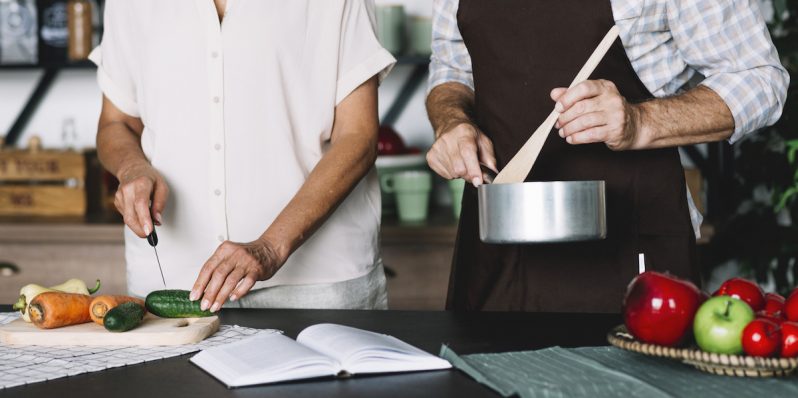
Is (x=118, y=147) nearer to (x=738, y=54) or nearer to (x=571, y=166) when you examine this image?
(x=571, y=166)

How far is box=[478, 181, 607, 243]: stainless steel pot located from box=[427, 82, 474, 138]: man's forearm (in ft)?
1.36

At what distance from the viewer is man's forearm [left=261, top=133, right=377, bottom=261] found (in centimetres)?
173

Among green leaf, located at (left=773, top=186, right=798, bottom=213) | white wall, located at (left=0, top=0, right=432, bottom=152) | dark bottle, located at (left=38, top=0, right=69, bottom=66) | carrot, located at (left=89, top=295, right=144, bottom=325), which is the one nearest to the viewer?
carrot, located at (left=89, top=295, right=144, bottom=325)

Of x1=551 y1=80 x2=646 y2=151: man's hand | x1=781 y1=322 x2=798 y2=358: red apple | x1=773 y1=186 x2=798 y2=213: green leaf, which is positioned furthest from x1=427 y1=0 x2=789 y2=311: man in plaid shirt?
x1=773 y1=186 x2=798 y2=213: green leaf

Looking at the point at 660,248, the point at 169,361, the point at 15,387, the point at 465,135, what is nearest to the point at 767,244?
the point at 660,248

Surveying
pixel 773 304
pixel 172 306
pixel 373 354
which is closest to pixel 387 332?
pixel 373 354

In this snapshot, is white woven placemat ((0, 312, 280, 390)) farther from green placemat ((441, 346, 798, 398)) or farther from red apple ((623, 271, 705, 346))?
red apple ((623, 271, 705, 346))

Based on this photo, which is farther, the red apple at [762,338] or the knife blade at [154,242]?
the knife blade at [154,242]

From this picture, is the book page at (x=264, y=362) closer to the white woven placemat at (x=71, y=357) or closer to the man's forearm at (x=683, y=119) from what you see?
the white woven placemat at (x=71, y=357)

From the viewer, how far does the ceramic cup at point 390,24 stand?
3.18m

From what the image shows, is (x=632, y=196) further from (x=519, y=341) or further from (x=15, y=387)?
(x=15, y=387)

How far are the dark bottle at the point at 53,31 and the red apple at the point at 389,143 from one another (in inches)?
44.7

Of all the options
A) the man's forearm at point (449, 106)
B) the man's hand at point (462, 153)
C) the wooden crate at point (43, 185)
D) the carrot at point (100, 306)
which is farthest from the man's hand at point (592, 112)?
the wooden crate at point (43, 185)

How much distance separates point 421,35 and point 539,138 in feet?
5.60
